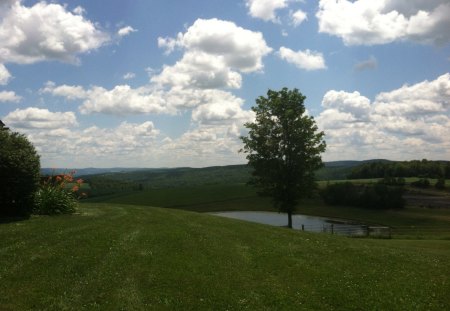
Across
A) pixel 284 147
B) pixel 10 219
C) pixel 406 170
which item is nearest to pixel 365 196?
pixel 406 170

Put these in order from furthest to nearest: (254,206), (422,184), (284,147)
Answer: (422,184), (254,206), (284,147)

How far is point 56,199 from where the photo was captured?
23359mm

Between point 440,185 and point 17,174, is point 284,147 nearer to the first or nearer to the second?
point 17,174

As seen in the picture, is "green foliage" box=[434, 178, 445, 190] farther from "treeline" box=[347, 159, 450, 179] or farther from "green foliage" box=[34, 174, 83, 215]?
"green foliage" box=[34, 174, 83, 215]

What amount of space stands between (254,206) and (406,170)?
69662mm

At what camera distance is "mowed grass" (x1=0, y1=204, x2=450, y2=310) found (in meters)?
10.8

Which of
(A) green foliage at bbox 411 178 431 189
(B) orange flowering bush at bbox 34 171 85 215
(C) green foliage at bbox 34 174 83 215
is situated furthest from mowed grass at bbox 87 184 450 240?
(C) green foliage at bbox 34 174 83 215

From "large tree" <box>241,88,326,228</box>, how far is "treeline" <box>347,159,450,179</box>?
12494 centimetres

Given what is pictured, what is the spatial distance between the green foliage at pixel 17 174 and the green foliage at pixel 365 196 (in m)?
103

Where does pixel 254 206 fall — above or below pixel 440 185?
below

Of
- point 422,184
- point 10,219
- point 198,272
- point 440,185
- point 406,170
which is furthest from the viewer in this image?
point 406,170

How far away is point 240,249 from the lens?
54.1ft

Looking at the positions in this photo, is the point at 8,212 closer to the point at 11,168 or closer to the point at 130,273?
the point at 11,168

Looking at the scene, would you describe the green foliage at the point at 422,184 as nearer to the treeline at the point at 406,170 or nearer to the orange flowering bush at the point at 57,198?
the treeline at the point at 406,170
